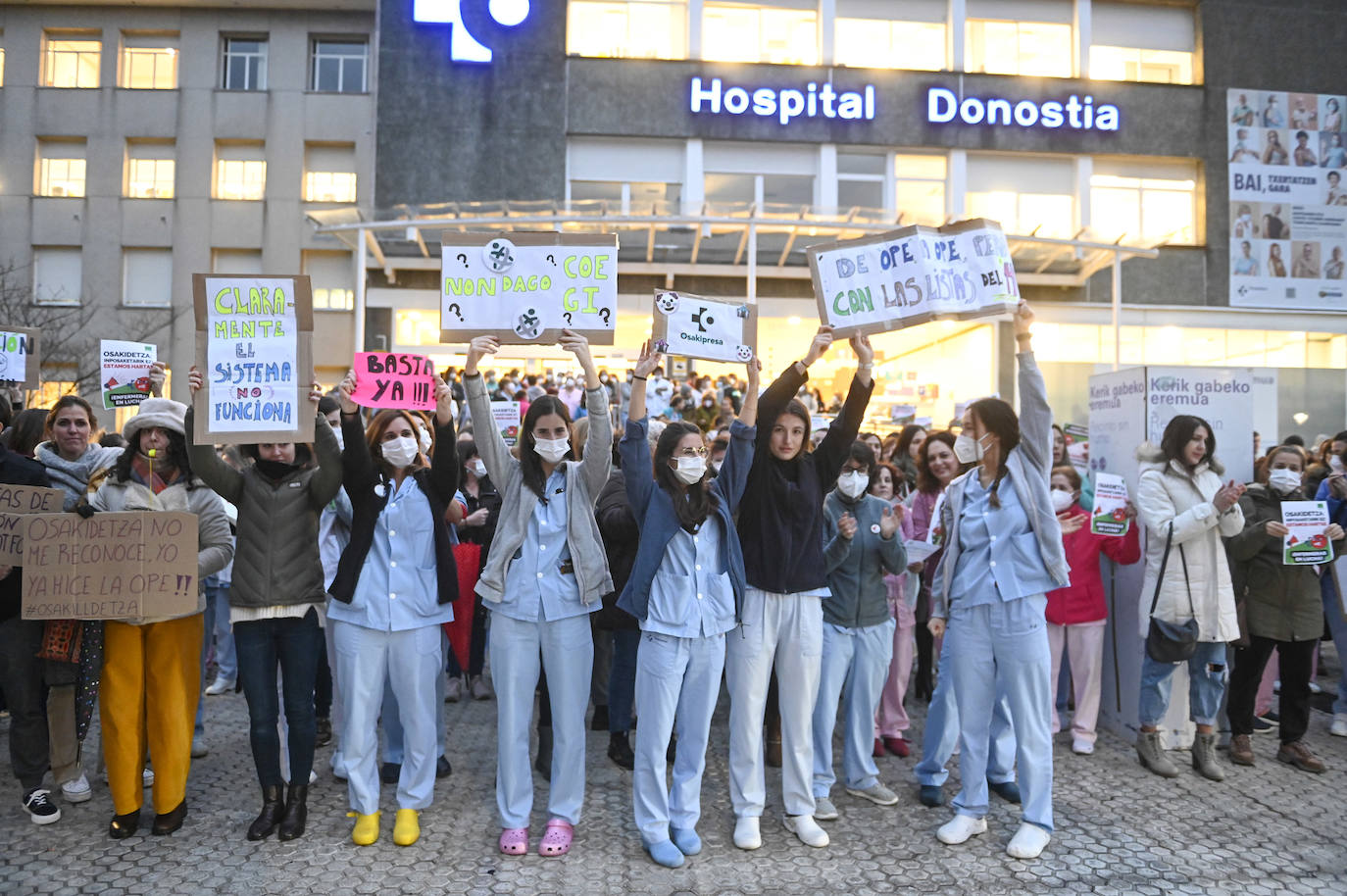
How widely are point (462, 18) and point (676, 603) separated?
20618 millimetres

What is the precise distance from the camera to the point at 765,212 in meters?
17.6

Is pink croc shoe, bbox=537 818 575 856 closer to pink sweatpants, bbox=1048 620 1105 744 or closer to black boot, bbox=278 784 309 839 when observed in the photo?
black boot, bbox=278 784 309 839

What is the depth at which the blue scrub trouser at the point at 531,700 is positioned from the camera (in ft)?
14.4

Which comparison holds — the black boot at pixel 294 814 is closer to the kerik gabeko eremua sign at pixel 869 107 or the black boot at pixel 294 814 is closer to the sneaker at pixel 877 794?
the sneaker at pixel 877 794

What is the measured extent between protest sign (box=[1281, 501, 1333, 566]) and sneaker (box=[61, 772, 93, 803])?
22.5 ft

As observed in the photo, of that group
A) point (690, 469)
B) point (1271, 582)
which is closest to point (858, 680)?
point (690, 469)

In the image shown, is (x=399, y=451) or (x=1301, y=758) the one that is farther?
(x=1301, y=758)

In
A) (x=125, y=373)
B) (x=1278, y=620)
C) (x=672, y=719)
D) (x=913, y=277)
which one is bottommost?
(x=672, y=719)

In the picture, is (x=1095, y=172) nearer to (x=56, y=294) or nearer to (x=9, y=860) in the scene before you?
(x=9, y=860)

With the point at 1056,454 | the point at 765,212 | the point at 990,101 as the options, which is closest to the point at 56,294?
the point at 765,212

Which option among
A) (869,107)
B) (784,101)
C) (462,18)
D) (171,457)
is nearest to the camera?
(171,457)

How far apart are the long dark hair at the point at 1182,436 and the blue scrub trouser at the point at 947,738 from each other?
6.12 ft

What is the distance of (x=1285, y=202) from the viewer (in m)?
22.4

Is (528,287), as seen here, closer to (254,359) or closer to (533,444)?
(533,444)
